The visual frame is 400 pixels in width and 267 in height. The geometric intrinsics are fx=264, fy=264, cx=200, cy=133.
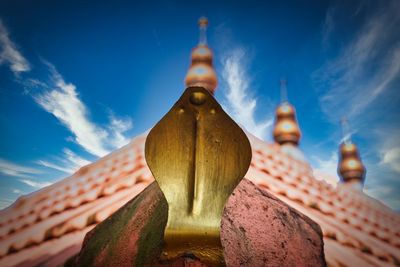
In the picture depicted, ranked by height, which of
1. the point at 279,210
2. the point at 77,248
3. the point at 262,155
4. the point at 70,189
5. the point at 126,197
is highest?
the point at 262,155

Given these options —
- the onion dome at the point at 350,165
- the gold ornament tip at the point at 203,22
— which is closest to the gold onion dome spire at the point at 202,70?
the gold ornament tip at the point at 203,22

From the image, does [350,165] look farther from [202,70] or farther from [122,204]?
[122,204]

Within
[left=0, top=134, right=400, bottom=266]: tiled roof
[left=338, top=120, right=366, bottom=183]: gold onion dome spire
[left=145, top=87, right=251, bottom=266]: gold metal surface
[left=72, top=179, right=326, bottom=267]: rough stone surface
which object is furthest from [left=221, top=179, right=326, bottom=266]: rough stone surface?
[left=338, top=120, right=366, bottom=183]: gold onion dome spire

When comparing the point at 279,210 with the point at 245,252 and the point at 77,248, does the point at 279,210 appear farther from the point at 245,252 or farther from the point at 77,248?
the point at 77,248

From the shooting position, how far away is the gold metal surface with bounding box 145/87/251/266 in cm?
75

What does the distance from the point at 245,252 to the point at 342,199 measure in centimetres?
241

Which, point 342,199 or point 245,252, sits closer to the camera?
point 245,252

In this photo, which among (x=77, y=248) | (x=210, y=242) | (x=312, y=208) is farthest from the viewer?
(x=312, y=208)

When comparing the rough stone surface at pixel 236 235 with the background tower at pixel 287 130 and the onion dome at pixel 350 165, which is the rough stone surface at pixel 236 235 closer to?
the background tower at pixel 287 130

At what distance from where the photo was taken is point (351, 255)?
174cm

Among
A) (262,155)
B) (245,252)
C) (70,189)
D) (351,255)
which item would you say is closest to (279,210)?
(245,252)

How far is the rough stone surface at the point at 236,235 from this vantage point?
0.90 meters

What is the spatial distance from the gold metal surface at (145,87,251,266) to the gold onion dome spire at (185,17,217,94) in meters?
3.69

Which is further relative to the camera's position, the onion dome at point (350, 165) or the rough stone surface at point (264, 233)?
the onion dome at point (350, 165)
